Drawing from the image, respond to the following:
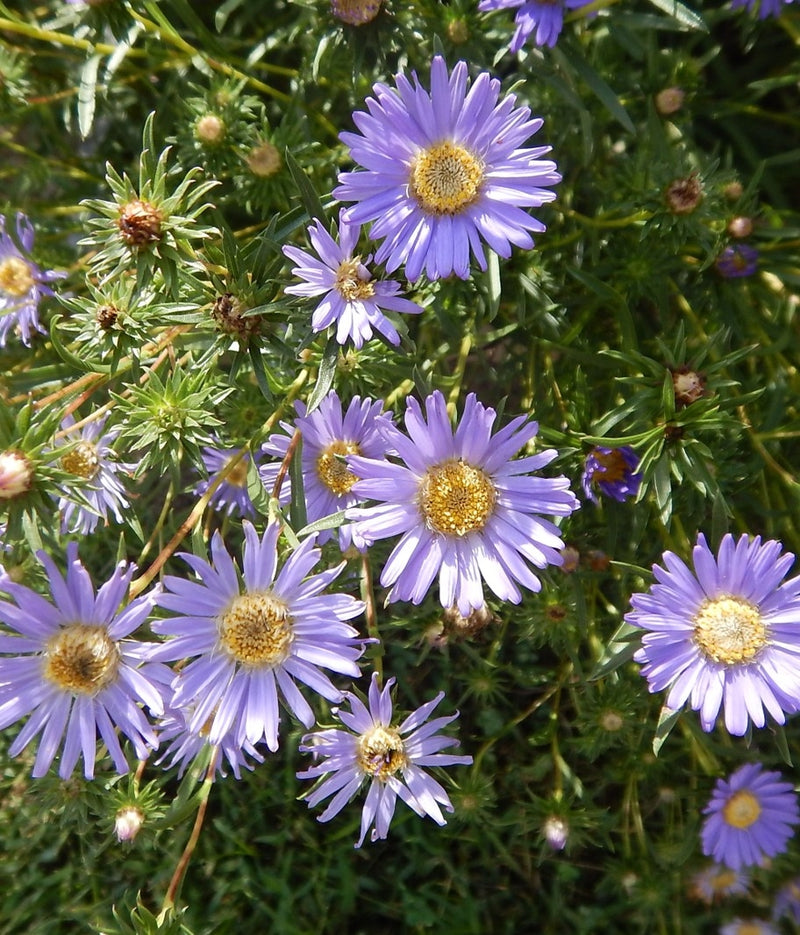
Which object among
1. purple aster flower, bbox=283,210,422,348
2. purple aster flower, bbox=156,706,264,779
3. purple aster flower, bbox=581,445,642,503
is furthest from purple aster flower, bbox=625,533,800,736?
purple aster flower, bbox=156,706,264,779

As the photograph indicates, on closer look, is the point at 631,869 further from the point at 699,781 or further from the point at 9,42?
the point at 9,42

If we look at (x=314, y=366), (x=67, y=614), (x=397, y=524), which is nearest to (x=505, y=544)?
(x=397, y=524)

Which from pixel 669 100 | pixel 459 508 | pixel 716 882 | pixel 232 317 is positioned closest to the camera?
pixel 232 317

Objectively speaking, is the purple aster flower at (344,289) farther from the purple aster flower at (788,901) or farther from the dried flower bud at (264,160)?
the purple aster flower at (788,901)

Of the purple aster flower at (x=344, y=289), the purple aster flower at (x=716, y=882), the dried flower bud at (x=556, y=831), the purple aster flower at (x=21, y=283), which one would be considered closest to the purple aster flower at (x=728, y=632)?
the dried flower bud at (x=556, y=831)

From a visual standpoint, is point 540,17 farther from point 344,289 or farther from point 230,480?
point 230,480

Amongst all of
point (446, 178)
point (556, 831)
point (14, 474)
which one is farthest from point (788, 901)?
point (14, 474)
